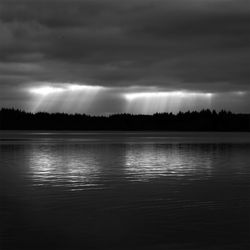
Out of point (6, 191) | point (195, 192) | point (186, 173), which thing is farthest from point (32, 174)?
point (195, 192)

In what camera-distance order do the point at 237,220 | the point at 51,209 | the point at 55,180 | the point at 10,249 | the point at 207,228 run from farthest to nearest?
the point at 55,180 < the point at 51,209 < the point at 237,220 < the point at 207,228 < the point at 10,249

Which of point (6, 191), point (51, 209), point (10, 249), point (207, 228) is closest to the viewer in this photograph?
point (10, 249)

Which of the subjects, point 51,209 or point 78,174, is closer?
point 51,209

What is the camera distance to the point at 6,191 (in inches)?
1093

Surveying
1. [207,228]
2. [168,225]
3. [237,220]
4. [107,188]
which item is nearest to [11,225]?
[168,225]

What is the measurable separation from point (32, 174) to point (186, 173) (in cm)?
1231

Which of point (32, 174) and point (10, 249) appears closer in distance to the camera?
point (10, 249)

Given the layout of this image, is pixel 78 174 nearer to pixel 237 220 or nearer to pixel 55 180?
pixel 55 180

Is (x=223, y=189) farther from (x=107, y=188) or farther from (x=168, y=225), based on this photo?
(x=168, y=225)

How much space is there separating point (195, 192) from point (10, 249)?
1476 centimetres

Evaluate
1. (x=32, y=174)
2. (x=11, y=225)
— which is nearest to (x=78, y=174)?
(x=32, y=174)

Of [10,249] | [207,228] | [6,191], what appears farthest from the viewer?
[6,191]

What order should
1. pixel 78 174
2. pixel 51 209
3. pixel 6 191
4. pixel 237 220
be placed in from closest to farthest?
1. pixel 237 220
2. pixel 51 209
3. pixel 6 191
4. pixel 78 174

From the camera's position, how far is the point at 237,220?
775 inches
